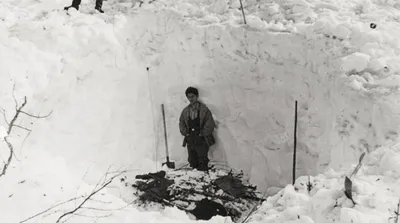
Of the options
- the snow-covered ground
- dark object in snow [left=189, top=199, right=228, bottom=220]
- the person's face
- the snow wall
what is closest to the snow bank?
the snow-covered ground

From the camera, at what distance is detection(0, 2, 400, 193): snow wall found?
6.07 m

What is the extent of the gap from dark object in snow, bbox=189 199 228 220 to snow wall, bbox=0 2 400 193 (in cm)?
132

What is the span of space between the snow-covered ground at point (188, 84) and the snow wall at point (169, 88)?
19 mm

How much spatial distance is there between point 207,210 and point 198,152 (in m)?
1.64

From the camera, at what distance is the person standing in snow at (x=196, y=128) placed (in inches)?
275

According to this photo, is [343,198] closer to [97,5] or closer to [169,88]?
[169,88]

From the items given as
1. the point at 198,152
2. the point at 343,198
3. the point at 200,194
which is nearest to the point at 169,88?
the point at 198,152

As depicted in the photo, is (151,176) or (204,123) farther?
(204,123)

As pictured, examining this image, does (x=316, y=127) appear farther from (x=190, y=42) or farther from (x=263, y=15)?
(x=190, y=42)

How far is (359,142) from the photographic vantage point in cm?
506

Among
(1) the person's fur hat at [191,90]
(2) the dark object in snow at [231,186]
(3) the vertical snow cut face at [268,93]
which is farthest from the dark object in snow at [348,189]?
(1) the person's fur hat at [191,90]

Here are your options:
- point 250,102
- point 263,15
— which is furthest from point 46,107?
point 263,15

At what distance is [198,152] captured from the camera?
277 inches

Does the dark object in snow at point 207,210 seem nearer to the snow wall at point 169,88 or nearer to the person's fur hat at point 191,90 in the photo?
the snow wall at point 169,88
